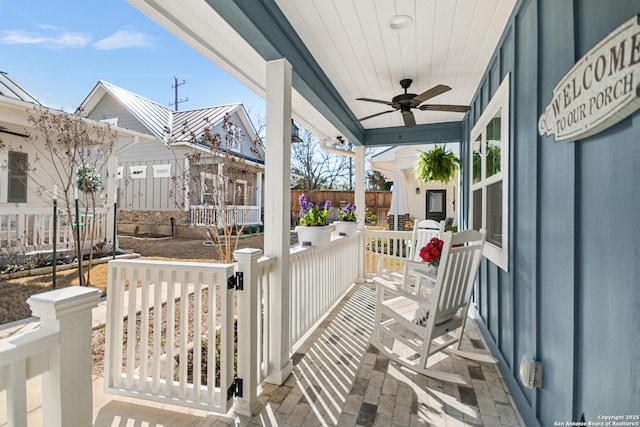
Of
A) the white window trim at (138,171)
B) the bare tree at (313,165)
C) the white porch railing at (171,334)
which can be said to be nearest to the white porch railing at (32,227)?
the white porch railing at (171,334)

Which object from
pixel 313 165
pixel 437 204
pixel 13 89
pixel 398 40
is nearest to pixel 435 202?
pixel 437 204

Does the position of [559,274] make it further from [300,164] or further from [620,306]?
[300,164]

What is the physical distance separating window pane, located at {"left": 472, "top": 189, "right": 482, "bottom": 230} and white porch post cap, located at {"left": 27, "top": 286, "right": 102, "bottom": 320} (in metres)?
3.52

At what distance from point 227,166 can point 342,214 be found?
172 cm

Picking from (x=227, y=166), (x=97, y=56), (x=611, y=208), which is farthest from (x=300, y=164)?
(x=611, y=208)

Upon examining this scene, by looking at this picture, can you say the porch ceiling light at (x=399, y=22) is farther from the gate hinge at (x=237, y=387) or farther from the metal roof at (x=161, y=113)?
the metal roof at (x=161, y=113)

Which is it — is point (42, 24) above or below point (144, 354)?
above

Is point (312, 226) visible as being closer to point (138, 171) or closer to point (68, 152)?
point (68, 152)

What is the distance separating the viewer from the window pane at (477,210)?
341 centimetres

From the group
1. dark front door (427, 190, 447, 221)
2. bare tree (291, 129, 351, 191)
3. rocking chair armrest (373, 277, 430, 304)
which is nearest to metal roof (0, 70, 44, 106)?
rocking chair armrest (373, 277, 430, 304)

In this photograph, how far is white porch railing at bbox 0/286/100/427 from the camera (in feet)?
2.55

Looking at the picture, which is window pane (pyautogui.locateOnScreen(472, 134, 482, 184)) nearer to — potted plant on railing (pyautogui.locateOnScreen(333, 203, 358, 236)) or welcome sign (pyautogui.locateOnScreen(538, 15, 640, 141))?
potted plant on railing (pyautogui.locateOnScreen(333, 203, 358, 236))

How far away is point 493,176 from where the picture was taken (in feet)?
8.96

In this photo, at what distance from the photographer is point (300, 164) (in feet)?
46.5
